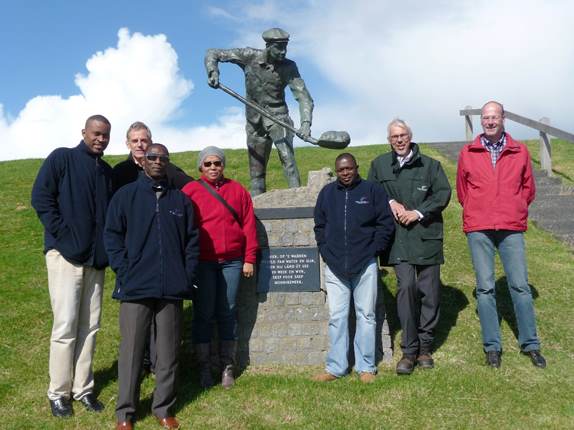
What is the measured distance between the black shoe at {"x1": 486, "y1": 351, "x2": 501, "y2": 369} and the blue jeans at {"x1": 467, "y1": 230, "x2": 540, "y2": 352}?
0.04 meters

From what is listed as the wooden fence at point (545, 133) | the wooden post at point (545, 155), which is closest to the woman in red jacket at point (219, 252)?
the wooden fence at point (545, 133)

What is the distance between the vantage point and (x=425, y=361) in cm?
512

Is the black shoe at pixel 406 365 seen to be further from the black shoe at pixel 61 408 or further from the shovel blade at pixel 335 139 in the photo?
the black shoe at pixel 61 408

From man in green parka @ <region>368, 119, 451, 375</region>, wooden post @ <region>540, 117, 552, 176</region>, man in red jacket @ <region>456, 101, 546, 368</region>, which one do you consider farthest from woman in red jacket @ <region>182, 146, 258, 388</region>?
wooden post @ <region>540, 117, 552, 176</region>

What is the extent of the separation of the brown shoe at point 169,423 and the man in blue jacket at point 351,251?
4.54 ft

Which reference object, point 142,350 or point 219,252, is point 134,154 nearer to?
point 219,252

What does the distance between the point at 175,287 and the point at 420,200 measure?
2.35 metres

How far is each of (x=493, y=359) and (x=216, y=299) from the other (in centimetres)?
262

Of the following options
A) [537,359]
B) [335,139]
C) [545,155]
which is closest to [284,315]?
[335,139]

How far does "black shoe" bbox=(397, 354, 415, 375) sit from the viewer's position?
495cm

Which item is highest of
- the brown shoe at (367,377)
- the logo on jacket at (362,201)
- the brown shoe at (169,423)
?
the logo on jacket at (362,201)

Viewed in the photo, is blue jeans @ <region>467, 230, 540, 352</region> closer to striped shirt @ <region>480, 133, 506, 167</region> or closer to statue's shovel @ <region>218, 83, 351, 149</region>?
striped shirt @ <region>480, 133, 506, 167</region>

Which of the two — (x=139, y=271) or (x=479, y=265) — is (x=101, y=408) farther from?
(x=479, y=265)

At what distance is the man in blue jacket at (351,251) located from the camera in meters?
4.79
